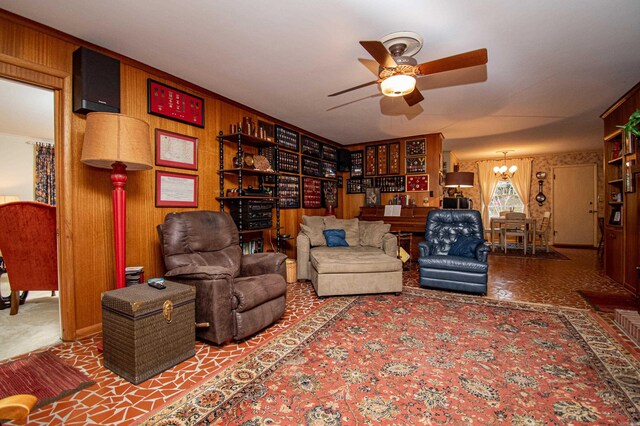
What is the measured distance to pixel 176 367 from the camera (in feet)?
6.72

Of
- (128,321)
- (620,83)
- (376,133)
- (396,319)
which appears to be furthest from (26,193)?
(620,83)

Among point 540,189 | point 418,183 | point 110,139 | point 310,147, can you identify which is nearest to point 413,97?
point 110,139

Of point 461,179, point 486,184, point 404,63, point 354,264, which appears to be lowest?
point 354,264

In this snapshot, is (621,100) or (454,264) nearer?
(454,264)

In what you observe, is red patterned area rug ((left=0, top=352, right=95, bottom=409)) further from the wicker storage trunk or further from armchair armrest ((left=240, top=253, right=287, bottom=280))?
armchair armrest ((left=240, top=253, right=287, bottom=280))

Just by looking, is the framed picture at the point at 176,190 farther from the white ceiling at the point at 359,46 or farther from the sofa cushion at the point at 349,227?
the sofa cushion at the point at 349,227

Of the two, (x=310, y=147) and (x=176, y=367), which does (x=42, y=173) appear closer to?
(x=310, y=147)

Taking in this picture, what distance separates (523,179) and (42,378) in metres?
10.3

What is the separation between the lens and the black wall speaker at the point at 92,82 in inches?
94.9

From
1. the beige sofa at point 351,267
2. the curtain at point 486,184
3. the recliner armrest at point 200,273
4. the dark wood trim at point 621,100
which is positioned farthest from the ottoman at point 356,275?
the curtain at point 486,184

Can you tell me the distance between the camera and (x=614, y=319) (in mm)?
2785

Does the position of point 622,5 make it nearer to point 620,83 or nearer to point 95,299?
point 620,83

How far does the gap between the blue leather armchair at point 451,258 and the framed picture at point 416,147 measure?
1.94m

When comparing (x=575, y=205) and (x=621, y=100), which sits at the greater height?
(x=621, y=100)
